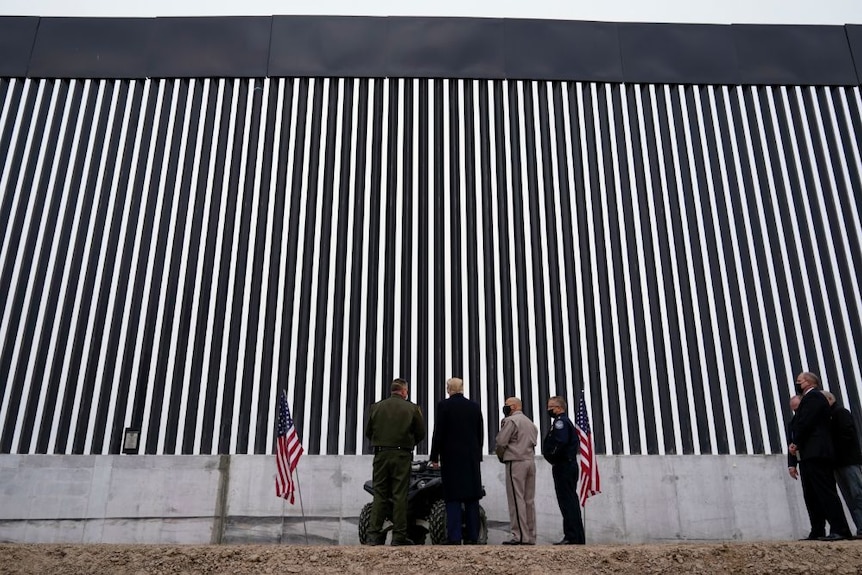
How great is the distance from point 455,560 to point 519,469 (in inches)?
77.5

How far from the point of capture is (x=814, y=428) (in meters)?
6.01

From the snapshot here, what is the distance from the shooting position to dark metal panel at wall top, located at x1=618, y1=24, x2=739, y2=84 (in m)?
11.9

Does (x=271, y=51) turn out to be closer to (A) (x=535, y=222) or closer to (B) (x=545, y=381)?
(A) (x=535, y=222)

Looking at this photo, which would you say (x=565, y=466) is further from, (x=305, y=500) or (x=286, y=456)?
(x=305, y=500)

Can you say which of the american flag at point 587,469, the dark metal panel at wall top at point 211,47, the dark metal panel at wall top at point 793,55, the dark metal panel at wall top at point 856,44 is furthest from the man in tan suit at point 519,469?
the dark metal panel at wall top at point 856,44

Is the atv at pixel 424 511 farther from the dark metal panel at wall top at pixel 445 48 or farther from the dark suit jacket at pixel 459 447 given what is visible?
the dark metal panel at wall top at pixel 445 48

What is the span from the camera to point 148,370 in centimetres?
1004

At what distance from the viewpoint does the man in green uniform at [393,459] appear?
611 centimetres

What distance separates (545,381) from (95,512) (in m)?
5.52

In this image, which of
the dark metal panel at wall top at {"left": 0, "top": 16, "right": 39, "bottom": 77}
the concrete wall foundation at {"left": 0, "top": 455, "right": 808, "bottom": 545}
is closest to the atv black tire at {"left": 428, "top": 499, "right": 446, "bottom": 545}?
the concrete wall foundation at {"left": 0, "top": 455, "right": 808, "bottom": 545}

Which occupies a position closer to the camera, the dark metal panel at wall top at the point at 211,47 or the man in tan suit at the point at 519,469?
the man in tan suit at the point at 519,469

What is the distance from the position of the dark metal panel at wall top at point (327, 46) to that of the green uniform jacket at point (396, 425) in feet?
Answer: 22.3

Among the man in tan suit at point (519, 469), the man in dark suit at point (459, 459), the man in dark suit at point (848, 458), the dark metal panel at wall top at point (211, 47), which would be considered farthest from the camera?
the dark metal panel at wall top at point (211, 47)

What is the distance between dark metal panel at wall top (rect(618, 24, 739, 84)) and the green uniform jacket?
24.6ft
